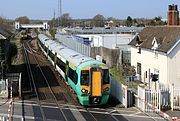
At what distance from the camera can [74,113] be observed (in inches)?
791

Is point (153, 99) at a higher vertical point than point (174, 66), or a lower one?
lower

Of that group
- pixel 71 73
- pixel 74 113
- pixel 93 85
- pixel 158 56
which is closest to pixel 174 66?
pixel 158 56

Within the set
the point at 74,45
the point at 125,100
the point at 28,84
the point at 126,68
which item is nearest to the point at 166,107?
the point at 125,100

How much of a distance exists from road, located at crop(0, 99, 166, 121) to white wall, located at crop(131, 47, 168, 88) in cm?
723

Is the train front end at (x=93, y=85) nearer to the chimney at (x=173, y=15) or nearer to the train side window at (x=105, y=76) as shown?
the train side window at (x=105, y=76)

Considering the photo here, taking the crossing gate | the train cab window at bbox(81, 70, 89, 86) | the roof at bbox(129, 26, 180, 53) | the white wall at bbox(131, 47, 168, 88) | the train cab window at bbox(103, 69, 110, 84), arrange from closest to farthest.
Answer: the crossing gate < the train cab window at bbox(81, 70, 89, 86) < the train cab window at bbox(103, 69, 110, 84) < the white wall at bbox(131, 47, 168, 88) < the roof at bbox(129, 26, 180, 53)

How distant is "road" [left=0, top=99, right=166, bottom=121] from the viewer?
18766 millimetres

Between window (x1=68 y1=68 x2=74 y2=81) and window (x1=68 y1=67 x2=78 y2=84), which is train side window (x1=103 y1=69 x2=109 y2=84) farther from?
window (x1=68 y1=68 x2=74 y2=81)

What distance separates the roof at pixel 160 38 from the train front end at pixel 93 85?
7.78 m

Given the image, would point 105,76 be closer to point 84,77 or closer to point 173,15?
point 84,77

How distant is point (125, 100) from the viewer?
70.9ft

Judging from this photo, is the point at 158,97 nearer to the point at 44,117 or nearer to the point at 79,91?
the point at 79,91

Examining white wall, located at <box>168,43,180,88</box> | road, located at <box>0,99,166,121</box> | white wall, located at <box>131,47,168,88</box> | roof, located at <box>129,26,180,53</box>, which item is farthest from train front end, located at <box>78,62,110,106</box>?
roof, located at <box>129,26,180,53</box>

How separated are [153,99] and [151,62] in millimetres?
10000
